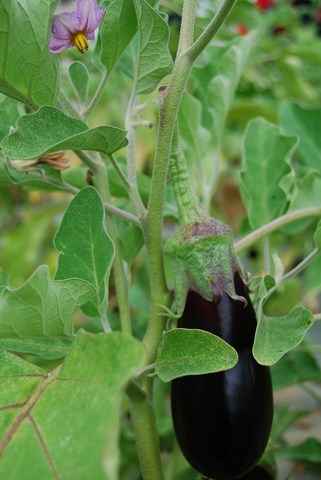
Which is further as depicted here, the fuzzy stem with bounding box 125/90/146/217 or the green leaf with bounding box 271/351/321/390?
the green leaf with bounding box 271/351/321/390

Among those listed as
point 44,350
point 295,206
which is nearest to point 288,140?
point 295,206

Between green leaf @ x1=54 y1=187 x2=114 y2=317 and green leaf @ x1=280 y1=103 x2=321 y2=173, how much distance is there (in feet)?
1.45

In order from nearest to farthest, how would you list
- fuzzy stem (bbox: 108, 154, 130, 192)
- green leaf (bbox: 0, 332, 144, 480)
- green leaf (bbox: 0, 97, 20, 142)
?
green leaf (bbox: 0, 332, 144, 480) → fuzzy stem (bbox: 108, 154, 130, 192) → green leaf (bbox: 0, 97, 20, 142)

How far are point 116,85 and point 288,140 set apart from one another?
3.63 feet

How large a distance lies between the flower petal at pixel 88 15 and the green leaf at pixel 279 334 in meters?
0.24

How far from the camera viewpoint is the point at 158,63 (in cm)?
53

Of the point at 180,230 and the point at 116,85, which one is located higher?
the point at 180,230

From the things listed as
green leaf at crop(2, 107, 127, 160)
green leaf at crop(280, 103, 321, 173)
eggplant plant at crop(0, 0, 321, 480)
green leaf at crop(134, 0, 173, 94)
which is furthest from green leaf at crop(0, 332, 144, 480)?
green leaf at crop(280, 103, 321, 173)

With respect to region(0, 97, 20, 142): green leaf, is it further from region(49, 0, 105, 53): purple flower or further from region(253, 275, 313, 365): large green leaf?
region(253, 275, 313, 365): large green leaf

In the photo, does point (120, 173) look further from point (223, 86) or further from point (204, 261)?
point (223, 86)

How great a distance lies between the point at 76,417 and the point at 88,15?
28 centimetres

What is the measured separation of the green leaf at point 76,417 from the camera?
33 centimetres

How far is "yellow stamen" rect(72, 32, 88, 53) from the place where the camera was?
0.50 m

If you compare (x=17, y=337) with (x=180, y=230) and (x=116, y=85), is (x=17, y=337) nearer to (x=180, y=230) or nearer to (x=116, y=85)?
(x=180, y=230)
